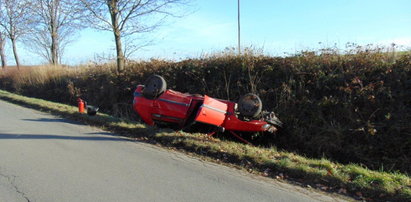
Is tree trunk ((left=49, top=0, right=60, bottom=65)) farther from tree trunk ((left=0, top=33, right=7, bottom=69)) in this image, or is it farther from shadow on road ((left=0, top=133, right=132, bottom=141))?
shadow on road ((left=0, top=133, right=132, bottom=141))

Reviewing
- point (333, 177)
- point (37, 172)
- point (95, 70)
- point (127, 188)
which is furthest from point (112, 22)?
point (333, 177)

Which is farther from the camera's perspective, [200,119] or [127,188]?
[200,119]

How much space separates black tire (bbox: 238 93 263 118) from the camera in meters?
7.45

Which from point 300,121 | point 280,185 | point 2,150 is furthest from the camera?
point 300,121

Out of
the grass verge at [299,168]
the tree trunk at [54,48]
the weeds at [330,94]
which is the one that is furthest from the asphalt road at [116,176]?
the tree trunk at [54,48]

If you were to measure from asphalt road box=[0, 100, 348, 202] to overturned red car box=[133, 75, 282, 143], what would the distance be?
971 mm

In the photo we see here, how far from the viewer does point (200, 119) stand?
6.99m

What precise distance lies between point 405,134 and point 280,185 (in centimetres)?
399

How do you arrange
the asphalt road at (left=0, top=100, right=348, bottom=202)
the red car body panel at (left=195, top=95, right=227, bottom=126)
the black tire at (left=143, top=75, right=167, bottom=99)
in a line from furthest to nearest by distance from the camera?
the black tire at (left=143, top=75, right=167, bottom=99), the red car body panel at (left=195, top=95, right=227, bottom=126), the asphalt road at (left=0, top=100, right=348, bottom=202)

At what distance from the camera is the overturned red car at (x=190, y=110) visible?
24.3 feet

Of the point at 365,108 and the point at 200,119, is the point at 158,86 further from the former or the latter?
the point at 365,108

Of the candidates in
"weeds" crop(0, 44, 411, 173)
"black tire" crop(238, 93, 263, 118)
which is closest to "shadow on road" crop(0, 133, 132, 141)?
"black tire" crop(238, 93, 263, 118)

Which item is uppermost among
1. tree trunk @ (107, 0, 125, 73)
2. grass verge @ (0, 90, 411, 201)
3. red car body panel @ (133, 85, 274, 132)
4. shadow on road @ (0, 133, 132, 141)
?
tree trunk @ (107, 0, 125, 73)

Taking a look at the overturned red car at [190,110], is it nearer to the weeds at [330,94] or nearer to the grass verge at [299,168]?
the grass verge at [299,168]
